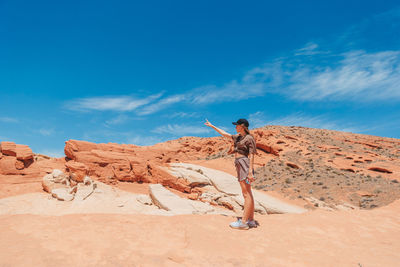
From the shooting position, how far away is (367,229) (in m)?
5.60

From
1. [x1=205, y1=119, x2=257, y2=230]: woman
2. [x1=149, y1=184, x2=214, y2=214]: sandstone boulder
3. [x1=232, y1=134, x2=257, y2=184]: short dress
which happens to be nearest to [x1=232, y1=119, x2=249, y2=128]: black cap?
[x1=205, y1=119, x2=257, y2=230]: woman

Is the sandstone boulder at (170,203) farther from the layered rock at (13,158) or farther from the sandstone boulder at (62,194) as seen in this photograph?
the layered rock at (13,158)

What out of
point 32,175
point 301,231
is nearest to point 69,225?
point 301,231

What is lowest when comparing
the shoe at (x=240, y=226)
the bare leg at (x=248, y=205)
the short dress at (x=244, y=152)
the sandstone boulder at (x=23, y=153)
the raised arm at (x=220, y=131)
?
the shoe at (x=240, y=226)

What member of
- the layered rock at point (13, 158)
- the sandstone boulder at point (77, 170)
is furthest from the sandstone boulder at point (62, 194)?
the layered rock at point (13, 158)

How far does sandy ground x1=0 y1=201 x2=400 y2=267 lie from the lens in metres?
3.21

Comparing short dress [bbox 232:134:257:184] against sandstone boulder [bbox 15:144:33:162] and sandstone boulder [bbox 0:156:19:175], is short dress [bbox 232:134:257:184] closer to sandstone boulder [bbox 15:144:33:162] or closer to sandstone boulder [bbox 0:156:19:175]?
sandstone boulder [bbox 15:144:33:162]

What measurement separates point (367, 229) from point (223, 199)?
534cm

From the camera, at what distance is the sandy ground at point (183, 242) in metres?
3.21

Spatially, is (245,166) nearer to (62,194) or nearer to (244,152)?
(244,152)

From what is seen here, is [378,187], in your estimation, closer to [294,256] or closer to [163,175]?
[163,175]

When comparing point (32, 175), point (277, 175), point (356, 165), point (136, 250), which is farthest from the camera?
point (356, 165)

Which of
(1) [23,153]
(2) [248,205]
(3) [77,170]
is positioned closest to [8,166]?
(1) [23,153]

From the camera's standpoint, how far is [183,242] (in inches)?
156
